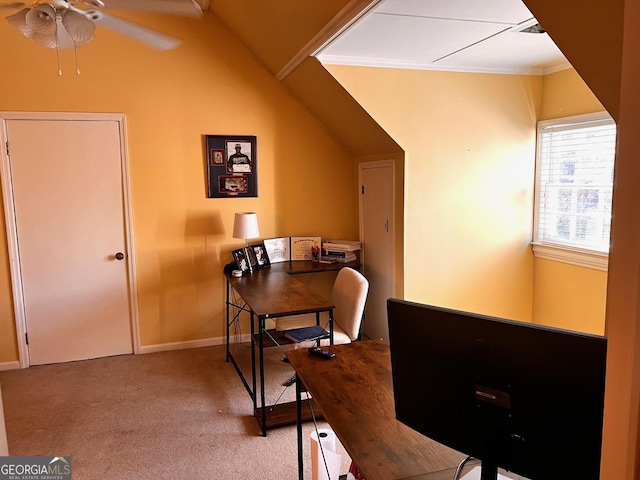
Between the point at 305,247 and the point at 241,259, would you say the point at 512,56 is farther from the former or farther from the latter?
the point at 241,259

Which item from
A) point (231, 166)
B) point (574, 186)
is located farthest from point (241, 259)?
point (574, 186)

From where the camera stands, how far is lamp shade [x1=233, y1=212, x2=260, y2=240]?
402cm

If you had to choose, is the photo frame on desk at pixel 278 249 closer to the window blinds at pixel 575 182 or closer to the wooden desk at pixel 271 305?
the wooden desk at pixel 271 305

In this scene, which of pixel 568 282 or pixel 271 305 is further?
pixel 568 282

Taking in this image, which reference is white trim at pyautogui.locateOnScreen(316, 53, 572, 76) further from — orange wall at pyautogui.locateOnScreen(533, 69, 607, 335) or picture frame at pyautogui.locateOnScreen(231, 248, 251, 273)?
picture frame at pyautogui.locateOnScreen(231, 248, 251, 273)

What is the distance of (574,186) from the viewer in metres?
3.80

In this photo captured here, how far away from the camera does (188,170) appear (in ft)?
13.8

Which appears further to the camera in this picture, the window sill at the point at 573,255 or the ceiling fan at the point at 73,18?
the window sill at the point at 573,255

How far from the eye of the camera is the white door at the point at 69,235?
3.84 metres

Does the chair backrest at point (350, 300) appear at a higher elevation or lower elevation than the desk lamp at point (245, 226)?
lower

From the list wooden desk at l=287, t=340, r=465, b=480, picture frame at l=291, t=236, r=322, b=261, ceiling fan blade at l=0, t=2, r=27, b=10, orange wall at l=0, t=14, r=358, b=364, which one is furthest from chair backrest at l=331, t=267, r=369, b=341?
ceiling fan blade at l=0, t=2, r=27, b=10

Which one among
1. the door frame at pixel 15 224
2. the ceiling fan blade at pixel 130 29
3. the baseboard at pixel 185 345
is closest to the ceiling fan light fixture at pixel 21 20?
the ceiling fan blade at pixel 130 29

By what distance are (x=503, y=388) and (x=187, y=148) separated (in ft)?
11.9

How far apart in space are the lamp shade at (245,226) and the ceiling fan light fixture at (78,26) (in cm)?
192
